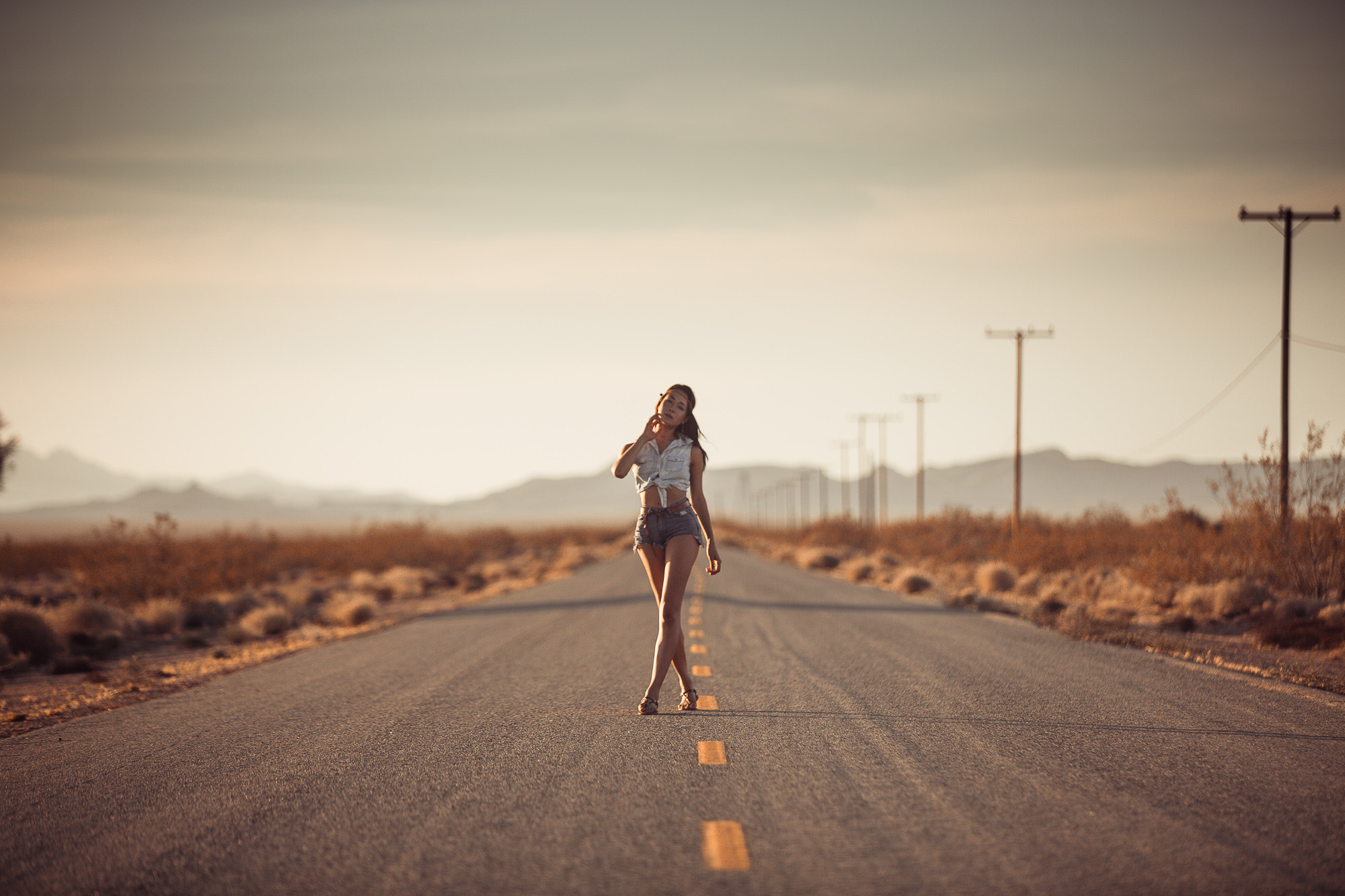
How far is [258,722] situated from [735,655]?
563cm

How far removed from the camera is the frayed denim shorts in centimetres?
782

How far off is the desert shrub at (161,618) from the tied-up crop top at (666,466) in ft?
53.1

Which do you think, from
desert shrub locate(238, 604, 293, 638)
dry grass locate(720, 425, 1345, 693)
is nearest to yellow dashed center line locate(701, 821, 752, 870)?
dry grass locate(720, 425, 1345, 693)

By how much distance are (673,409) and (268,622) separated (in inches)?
574

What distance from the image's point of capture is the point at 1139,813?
205 inches

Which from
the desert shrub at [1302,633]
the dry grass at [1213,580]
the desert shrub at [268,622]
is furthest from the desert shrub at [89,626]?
the desert shrub at [1302,633]

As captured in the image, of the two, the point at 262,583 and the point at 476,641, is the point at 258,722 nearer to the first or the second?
the point at 476,641

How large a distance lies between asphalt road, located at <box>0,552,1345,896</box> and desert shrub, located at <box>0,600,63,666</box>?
→ 7.00m

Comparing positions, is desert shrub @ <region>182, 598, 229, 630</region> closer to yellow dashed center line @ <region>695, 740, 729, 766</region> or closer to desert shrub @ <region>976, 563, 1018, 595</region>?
yellow dashed center line @ <region>695, 740, 729, 766</region>

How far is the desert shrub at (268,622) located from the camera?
62.7 ft

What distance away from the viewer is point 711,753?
6562 mm

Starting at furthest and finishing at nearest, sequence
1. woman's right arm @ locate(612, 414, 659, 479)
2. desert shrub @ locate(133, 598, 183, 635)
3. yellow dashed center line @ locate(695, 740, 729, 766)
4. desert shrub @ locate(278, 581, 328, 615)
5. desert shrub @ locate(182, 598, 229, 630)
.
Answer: desert shrub @ locate(278, 581, 328, 615)
desert shrub @ locate(182, 598, 229, 630)
desert shrub @ locate(133, 598, 183, 635)
woman's right arm @ locate(612, 414, 659, 479)
yellow dashed center line @ locate(695, 740, 729, 766)

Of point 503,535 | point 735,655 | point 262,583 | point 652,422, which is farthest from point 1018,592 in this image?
point 503,535

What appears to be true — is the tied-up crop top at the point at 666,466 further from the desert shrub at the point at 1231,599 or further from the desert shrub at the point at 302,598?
the desert shrub at the point at 302,598
